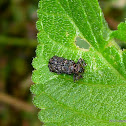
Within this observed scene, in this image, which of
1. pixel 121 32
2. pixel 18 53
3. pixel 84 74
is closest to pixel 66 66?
pixel 84 74

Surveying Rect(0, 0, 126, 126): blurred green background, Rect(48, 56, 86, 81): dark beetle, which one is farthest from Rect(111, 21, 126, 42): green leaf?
Rect(0, 0, 126, 126): blurred green background

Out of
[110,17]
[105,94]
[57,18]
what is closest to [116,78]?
[105,94]

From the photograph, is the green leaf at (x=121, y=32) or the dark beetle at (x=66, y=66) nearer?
the green leaf at (x=121, y=32)

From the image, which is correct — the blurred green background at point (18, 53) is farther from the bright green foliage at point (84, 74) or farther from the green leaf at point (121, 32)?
the green leaf at point (121, 32)

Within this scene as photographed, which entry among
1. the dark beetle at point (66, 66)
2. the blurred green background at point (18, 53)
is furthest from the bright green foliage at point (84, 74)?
the blurred green background at point (18, 53)

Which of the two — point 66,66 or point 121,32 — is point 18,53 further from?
point 121,32

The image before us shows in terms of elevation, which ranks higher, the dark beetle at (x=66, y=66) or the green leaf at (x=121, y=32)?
the green leaf at (x=121, y=32)
